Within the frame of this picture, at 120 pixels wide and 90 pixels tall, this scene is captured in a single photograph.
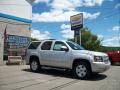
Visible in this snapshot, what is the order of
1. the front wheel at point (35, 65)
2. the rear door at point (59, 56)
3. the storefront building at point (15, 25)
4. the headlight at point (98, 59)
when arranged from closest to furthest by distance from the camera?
the headlight at point (98, 59)
the rear door at point (59, 56)
the front wheel at point (35, 65)
the storefront building at point (15, 25)

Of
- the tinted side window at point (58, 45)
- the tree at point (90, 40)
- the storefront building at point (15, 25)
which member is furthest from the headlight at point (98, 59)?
the tree at point (90, 40)

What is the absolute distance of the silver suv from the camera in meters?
13.1

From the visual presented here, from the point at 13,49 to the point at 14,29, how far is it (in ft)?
6.66

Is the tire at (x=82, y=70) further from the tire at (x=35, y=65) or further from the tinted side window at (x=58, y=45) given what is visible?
the tire at (x=35, y=65)

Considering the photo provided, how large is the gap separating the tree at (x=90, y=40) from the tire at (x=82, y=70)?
152 ft

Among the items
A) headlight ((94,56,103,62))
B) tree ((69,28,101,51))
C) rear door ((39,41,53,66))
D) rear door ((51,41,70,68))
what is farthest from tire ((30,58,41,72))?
tree ((69,28,101,51))

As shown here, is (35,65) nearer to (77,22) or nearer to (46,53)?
(46,53)

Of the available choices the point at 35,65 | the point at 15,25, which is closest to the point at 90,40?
the point at 15,25

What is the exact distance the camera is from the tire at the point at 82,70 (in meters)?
13.2

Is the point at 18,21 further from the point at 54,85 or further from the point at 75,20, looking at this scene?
the point at 54,85

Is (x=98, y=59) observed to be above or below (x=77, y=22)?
below

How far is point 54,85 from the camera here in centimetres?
1109

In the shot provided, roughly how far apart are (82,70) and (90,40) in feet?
159

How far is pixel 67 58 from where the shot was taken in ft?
45.6
